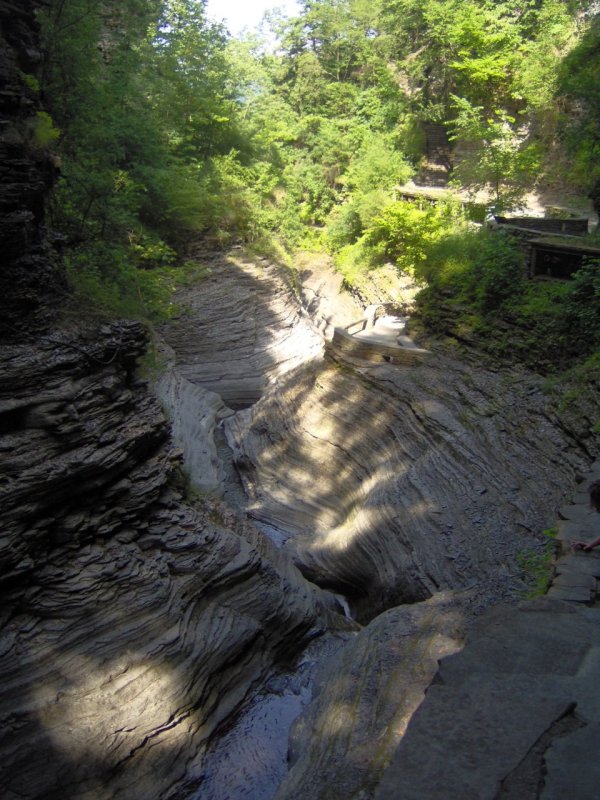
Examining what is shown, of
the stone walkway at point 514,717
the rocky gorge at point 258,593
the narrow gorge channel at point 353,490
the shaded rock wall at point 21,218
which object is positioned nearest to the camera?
the stone walkway at point 514,717

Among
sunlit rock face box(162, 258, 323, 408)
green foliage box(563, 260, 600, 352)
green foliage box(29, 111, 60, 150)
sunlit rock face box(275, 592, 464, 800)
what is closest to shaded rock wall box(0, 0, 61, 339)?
green foliage box(29, 111, 60, 150)

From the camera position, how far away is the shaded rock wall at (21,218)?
782 centimetres

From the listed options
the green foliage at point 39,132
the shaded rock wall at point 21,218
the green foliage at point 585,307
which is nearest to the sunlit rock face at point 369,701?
the green foliage at point 585,307

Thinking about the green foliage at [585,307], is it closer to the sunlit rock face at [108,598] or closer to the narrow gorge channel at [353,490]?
the narrow gorge channel at [353,490]

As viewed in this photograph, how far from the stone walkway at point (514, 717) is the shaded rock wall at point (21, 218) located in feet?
22.4

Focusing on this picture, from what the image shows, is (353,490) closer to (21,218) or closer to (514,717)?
(21,218)

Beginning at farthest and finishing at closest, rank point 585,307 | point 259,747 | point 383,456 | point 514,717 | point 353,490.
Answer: point 353,490
point 383,456
point 585,307
point 259,747
point 514,717

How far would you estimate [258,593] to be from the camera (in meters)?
9.35

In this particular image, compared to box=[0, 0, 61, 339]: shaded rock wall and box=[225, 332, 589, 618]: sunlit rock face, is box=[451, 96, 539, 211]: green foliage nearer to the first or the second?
box=[225, 332, 589, 618]: sunlit rock face

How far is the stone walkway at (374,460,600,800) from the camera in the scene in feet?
10.5

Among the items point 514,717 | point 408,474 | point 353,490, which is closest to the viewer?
point 514,717

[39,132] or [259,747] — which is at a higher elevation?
[39,132]

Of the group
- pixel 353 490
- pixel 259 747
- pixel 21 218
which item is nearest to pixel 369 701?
pixel 259 747

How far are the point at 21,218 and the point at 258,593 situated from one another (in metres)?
6.39
